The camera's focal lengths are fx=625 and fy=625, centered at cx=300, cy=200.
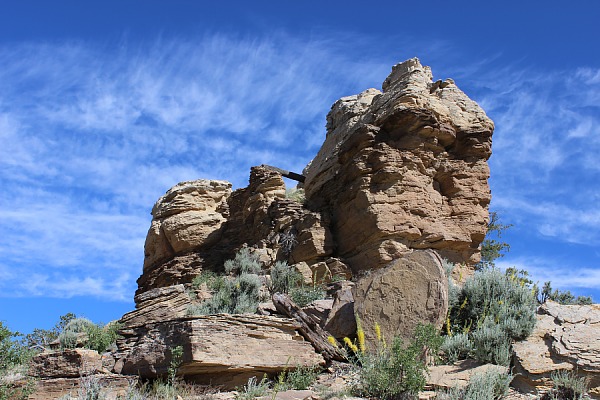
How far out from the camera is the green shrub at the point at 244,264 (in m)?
18.8

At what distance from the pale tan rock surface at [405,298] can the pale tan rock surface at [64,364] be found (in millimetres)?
4563

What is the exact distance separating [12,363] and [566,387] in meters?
8.37

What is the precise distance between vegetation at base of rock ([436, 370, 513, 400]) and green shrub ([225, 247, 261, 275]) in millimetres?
10795

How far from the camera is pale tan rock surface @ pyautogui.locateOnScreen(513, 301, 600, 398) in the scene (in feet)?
28.6

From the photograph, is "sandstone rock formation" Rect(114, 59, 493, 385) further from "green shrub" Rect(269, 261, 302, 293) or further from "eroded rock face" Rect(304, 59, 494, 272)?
"green shrub" Rect(269, 261, 302, 293)

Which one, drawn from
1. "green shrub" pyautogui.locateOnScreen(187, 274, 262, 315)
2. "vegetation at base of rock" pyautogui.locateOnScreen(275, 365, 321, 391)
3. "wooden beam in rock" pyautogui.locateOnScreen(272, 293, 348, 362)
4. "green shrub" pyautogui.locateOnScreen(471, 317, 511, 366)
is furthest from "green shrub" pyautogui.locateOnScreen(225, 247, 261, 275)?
"green shrub" pyautogui.locateOnScreen(471, 317, 511, 366)

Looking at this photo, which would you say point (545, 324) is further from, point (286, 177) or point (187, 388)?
point (286, 177)

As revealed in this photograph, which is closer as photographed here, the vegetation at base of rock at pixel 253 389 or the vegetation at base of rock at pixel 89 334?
the vegetation at base of rock at pixel 253 389

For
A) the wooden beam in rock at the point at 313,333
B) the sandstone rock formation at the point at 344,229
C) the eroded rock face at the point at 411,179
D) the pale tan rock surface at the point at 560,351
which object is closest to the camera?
the pale tan rock surface at the point at 560,351

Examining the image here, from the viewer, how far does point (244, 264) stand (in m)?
18.9

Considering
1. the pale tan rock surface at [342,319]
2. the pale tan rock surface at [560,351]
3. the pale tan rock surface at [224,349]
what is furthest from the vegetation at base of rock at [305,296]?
the pale tan rock surface at [560,351]

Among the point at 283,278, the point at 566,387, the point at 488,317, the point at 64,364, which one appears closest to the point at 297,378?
the point at 488,317

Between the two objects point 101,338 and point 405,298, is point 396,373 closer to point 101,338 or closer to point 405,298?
point 405,298

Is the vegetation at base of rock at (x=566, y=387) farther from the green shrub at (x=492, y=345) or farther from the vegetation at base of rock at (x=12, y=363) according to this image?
the vegetation at base of rock at (x=12, y=363)
